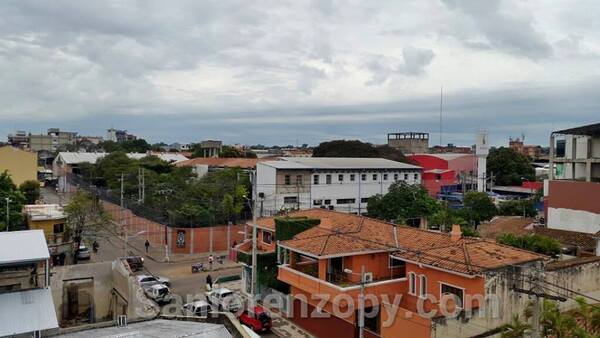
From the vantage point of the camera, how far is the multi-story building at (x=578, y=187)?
30.4 metres

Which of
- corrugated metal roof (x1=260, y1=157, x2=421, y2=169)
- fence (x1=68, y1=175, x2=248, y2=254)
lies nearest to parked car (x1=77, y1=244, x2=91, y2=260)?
fence (x1=68, y1=175, x2=248, y2=254)

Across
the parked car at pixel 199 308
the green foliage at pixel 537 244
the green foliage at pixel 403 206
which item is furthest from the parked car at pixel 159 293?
the green foliage at pixel 403 206

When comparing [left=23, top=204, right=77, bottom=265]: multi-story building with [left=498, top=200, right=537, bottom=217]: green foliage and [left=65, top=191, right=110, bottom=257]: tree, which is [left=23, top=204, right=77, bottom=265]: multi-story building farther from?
[left=498, top=200, right=537, bottom=217]: green foliage

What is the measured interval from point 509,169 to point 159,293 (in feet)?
232

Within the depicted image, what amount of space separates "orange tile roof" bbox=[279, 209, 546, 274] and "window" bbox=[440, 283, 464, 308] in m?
0.78

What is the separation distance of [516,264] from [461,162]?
207 ft

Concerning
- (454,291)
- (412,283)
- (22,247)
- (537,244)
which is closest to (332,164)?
(537,244)

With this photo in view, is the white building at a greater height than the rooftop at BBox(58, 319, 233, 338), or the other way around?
the white building

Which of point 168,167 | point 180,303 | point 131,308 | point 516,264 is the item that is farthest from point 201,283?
point 168,167

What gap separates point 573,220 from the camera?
103 feet

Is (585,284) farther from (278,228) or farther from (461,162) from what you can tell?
(461,162)

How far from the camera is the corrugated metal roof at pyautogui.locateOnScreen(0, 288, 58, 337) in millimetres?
13570

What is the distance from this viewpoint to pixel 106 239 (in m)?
41.8

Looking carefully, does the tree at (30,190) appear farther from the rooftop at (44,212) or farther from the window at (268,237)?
the window at (268,237)
